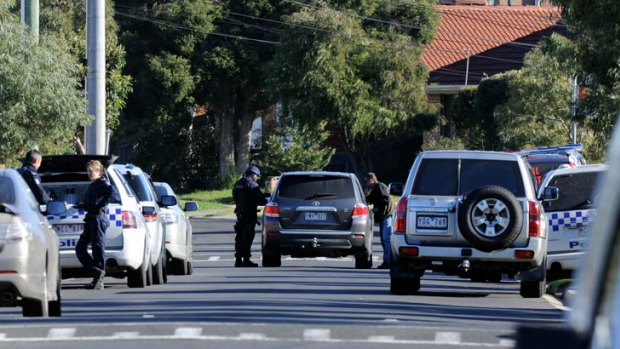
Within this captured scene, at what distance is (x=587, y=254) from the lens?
226 centimetres

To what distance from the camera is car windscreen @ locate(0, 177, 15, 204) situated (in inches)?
458

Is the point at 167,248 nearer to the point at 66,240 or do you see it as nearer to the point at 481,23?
the point at 66,240

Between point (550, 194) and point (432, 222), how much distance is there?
2.75 meters

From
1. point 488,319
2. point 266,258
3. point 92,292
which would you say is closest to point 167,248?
point 266,258

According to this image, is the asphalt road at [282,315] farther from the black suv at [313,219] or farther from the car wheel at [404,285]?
the black suv at [313,219]

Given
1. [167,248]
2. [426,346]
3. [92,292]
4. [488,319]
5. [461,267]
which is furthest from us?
[167,248]

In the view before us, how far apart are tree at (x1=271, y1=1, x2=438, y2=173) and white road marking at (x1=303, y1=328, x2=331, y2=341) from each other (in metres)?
46.9

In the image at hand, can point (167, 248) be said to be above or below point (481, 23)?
below

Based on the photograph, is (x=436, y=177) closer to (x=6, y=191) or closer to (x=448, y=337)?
(x=448, y=337)

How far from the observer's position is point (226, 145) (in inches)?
2530

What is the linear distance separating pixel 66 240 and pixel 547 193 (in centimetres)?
586

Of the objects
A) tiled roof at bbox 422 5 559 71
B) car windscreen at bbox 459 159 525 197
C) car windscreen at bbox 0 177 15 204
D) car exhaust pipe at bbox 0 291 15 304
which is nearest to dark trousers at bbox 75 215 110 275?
car windscreen at bbox 459 159 525 197

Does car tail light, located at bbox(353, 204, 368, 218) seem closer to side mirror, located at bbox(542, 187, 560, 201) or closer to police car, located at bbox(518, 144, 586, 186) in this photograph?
police car, located at bbox(518, 144, 586, 186)

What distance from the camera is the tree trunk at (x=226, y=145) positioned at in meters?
64.2
